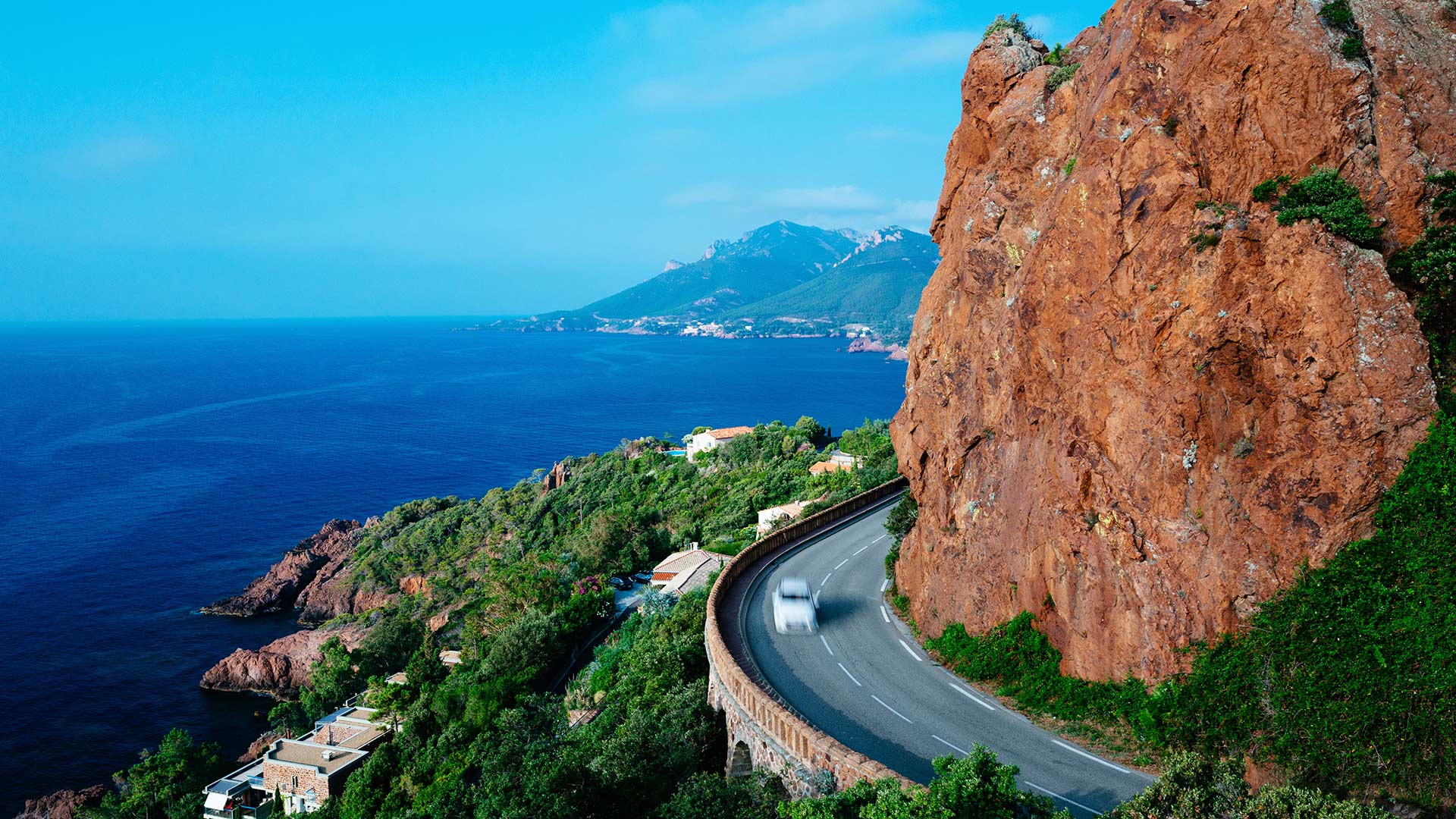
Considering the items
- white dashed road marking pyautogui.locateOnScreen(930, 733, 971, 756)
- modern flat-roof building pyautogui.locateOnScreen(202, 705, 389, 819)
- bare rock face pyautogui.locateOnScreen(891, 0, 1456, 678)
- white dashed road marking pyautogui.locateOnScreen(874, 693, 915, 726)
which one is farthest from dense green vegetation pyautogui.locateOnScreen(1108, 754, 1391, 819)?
modern flat-roof building pyautogui.locateOnScreen(202, 705, 389, 819)

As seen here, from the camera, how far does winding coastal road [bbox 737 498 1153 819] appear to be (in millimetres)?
13695

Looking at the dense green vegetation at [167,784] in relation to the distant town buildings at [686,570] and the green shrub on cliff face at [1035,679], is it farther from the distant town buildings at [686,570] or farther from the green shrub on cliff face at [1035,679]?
the green shrub on cliff face at [1035,679]

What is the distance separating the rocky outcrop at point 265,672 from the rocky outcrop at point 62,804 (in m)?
9.75

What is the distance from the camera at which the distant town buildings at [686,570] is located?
33.8 metres

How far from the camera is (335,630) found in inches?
1906

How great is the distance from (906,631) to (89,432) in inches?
4863

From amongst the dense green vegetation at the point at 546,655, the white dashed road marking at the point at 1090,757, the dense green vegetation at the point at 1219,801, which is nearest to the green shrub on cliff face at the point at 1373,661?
the dense green vegetation at the point at 1219,801

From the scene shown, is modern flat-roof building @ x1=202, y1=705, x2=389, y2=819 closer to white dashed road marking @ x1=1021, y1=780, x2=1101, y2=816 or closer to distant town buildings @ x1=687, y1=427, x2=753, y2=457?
white dashed road marking @ x1=1021, y1=780, x2=1101, y2=816

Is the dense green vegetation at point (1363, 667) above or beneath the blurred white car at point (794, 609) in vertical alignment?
above

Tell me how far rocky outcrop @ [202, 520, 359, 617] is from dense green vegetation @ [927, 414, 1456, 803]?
58054mm

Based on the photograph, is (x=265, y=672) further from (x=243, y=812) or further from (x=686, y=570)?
(x=686, y=570)

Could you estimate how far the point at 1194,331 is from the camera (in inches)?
522

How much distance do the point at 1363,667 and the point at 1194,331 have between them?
5507mm

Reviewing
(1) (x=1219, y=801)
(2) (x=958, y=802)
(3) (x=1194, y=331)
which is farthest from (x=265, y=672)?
(3) (x=1194, y=331)
